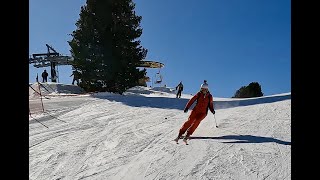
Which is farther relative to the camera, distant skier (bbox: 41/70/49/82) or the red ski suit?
distant skier (bbox: 41/70/49/82)

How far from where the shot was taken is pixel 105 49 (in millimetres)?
29297

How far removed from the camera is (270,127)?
12398 mm

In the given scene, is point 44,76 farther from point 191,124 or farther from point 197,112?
point 191,124

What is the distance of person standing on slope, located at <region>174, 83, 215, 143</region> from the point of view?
10.8 metres

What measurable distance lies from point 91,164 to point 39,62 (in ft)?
135

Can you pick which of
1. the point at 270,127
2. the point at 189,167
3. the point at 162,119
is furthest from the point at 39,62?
the point at 189,167

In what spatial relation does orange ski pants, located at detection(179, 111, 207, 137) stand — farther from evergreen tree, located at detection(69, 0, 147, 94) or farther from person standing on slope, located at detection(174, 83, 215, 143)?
evergreen tree, located at detection(69, 0, 147, 94)

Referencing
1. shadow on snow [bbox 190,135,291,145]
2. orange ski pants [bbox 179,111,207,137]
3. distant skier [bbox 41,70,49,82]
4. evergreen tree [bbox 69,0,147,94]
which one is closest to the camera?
shadow on snow [bbox 190,135,291,145]

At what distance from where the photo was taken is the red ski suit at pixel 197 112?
423 inches

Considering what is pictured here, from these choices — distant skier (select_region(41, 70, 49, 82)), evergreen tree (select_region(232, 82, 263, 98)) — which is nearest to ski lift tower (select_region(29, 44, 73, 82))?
distant skier (select_region(41, 70, 49, 82))

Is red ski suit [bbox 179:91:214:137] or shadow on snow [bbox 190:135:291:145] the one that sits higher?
red ski suit [bbox 179:91:214:137]

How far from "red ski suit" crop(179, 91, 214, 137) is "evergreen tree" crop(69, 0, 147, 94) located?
59.8 feet
